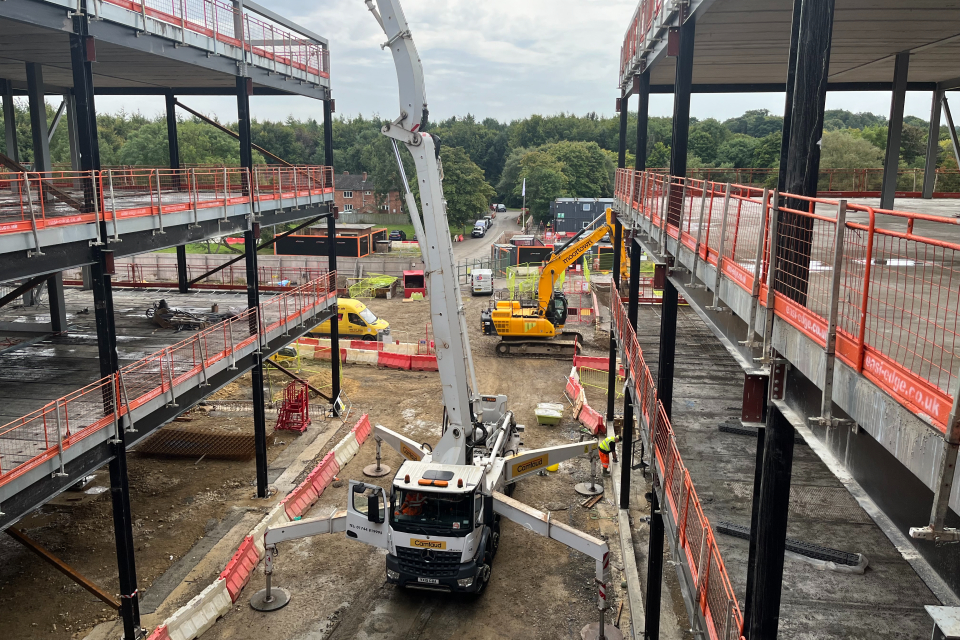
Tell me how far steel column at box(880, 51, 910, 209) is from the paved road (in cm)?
3530

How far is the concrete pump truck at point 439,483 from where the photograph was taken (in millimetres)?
12750

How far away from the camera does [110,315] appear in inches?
440

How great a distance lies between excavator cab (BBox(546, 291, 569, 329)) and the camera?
103ft

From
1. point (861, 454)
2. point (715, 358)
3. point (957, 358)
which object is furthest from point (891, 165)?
point (861, 454)

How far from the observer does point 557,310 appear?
3219cm

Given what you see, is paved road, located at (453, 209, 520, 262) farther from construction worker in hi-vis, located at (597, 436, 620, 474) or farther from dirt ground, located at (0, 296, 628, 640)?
dirt ground, located at (0, 296, 628, 640)

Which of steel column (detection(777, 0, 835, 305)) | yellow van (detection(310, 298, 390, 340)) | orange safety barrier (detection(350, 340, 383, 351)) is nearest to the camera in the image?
steel column (detection(777, 0, 835, 305))

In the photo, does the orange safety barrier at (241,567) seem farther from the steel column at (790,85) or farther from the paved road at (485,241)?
the paved road at (485,241)

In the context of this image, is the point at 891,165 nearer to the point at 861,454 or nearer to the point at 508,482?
the point at 508,482

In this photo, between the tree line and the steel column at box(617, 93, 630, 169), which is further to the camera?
the tree line

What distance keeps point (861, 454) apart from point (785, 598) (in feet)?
14.6

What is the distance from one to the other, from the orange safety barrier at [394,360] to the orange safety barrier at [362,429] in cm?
680

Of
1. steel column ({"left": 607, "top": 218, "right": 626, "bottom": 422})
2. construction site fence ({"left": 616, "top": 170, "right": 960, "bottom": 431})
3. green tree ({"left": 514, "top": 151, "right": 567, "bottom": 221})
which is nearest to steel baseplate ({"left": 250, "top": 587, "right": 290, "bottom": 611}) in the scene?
construction site fence ({"left": 616, "top": 170, "right": 960, "bottom": 431})

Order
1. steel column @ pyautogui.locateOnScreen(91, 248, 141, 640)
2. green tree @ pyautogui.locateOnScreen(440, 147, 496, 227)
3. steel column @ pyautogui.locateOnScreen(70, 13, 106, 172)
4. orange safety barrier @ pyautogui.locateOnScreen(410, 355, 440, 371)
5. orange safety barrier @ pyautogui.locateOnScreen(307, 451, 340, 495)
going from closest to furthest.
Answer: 1. steel column @ pyautogui.locateOnScreen(70, 13, 106, 172)
2. steel column @ pyautogui.locateOnScreen(91, 248, 141, 640)
3. orange safety barrier @ pyautogui.locateOnScreen(307, 451, 340, 495)
4. orange safety barrier @ pyautogui.locateOnScreen(410, 355, 440, 371)
5. green tree @ pyautogui.locateOnScreen(440, 147, 496, 227)
